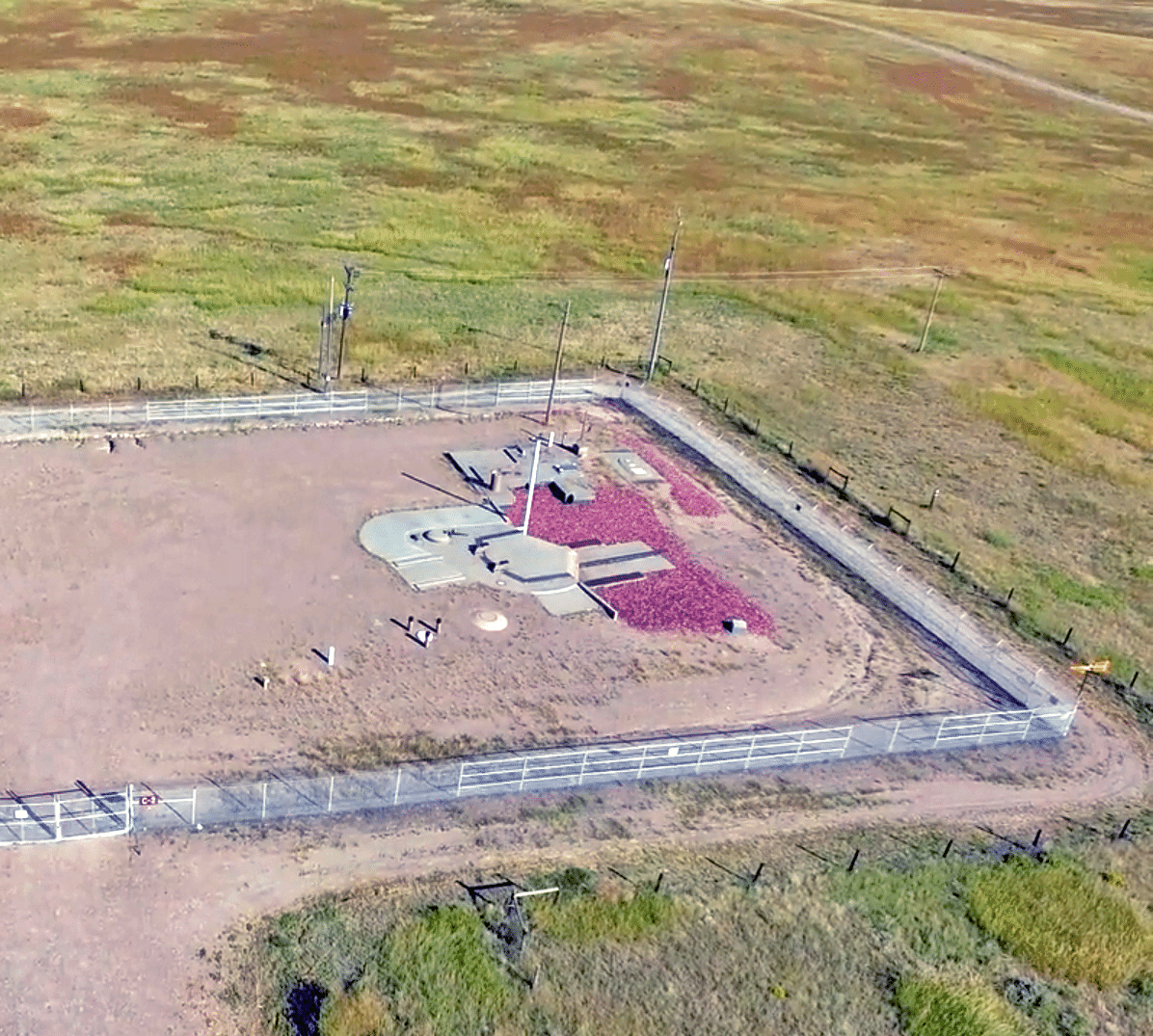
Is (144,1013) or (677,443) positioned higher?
(677,443)

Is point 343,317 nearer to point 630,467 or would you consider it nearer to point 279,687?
point 630,467

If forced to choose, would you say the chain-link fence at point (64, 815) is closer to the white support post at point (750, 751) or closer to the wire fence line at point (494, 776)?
the wire fence line at point (494, 776)

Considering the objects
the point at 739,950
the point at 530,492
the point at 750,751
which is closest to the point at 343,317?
the point at 530,492

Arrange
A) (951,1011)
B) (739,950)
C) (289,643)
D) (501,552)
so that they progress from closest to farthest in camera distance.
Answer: (951,1011)
(739,950)
(289,643)
(501,552)

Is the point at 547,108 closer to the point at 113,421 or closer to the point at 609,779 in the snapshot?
the point at 113,421

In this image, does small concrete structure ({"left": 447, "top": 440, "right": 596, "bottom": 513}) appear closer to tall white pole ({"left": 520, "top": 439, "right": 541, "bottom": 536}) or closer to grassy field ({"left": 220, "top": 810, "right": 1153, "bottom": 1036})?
tall white pole ({"left": 520, "top": 439, "right": 541, "bottom": 536})

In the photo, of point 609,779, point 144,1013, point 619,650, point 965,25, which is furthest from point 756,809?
point 965,25
